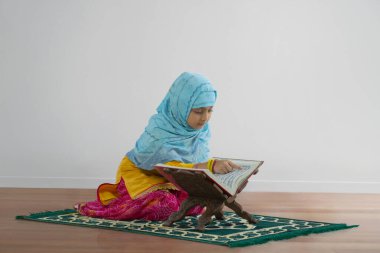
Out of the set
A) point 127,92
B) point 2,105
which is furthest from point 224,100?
point 2,105

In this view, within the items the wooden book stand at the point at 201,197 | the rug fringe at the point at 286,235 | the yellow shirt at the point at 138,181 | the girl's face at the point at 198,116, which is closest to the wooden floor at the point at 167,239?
the rug fringe at the point at 286,235

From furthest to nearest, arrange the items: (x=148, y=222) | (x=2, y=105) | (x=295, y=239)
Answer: (x=2, y=105)
(x=148, y=222)
(x=295, y=239)

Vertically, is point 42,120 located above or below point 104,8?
below

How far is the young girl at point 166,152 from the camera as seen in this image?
3.62 metres

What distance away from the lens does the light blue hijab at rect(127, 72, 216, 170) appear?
11.8 feet

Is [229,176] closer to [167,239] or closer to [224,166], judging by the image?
[224,166]

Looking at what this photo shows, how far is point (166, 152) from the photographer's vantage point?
364 cm

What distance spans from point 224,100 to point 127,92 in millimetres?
799

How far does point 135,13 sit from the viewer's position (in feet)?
19.0

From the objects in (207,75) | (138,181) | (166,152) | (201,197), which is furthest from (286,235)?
(207,75)

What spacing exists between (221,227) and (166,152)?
1.70 feet

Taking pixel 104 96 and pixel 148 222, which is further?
pixel 104 96

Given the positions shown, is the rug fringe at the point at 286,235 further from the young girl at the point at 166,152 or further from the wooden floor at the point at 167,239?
the young girl at the point at 166,152

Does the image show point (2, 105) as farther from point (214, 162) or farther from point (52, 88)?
point (214, 162)
